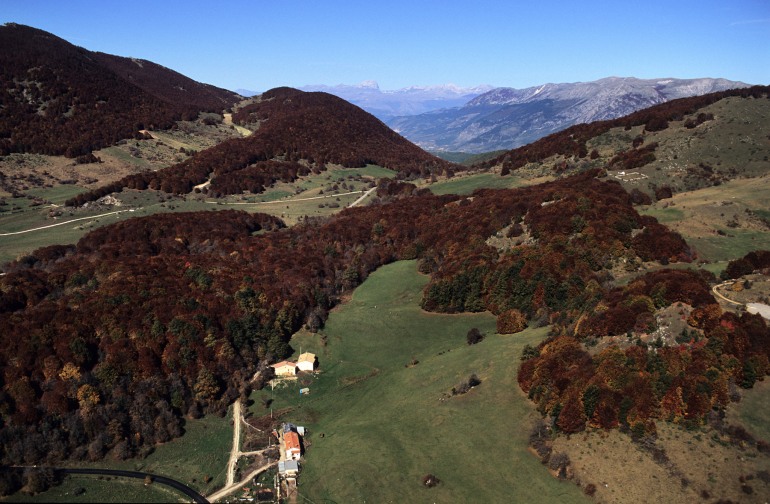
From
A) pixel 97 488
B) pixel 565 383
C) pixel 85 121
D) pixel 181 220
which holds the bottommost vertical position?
pixel 97 488

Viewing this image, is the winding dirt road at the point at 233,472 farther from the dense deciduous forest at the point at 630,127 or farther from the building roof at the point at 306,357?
the dense deciduous forest at the point at 630,127

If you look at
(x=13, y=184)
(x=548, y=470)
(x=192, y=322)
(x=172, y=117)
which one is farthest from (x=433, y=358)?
(x=172, y=117)

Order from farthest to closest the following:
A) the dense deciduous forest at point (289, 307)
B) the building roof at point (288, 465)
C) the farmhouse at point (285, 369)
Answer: the farmhouse at point (285, 369) < the building roof at point (288, 465) < the dense deciduous forest at point (289, 307)

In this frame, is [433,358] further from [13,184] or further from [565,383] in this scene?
[13,184]

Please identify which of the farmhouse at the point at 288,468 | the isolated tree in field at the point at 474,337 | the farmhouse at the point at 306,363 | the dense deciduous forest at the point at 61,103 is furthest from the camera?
the dense deciduous forest at the point at 61,103

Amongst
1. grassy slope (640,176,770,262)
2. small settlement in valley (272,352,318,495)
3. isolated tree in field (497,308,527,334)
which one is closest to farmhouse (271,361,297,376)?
small settlement in valley (272,352,318,495)

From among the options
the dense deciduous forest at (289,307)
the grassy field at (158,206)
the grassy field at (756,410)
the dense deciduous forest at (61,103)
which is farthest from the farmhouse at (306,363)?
the dense deciduous forest at (61,103)
